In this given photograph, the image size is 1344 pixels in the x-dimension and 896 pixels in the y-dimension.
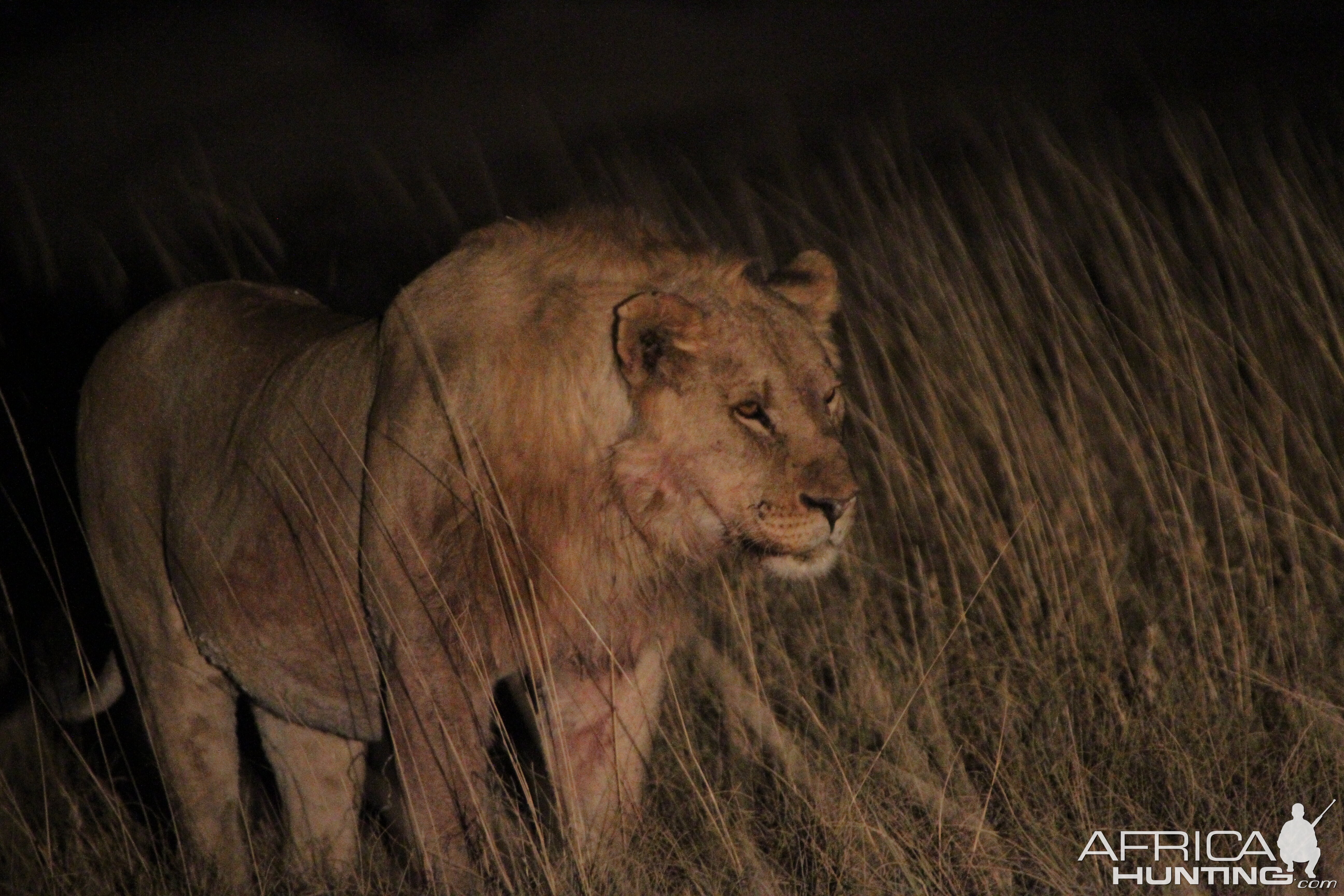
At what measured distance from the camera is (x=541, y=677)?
11.2ft

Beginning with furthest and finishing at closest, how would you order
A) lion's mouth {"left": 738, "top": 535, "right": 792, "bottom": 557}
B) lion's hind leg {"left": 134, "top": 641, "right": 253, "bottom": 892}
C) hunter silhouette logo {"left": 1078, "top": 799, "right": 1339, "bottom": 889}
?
1. lion's hind leg {"left": 134, "top": 641, "right": 253, "bottom": 892}
2. lion's mouth {"left": 738, "top": 535, "right": 792, "bottom": 557}
3. hunter silhouette logo {"left": 1078, "top": 799, "right": 1339, "bottom": 889}

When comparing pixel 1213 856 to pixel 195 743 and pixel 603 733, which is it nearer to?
pixel 603 733

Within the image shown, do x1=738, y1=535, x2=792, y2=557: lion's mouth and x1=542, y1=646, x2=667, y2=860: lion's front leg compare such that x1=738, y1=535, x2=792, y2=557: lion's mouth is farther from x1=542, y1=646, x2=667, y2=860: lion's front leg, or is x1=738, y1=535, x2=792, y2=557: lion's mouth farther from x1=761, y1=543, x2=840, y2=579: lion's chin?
x1=542, y1=646, x2=667, y2=860: lion's front leg

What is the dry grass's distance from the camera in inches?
134

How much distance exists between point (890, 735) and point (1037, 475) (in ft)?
5.14

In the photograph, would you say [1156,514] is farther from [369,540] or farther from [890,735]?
[369,540]

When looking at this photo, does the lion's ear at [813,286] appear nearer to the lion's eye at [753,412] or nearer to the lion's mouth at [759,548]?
the lion's eye at [753,412]

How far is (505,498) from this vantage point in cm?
327

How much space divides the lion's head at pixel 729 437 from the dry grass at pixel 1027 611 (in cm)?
43

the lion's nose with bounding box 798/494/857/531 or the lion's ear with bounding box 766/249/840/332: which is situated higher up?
the lion's ear with bounding box 766/249/840/332

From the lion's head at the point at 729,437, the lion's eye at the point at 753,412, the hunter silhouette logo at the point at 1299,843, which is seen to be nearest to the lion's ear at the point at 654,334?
the lion's head at the point at 729,437

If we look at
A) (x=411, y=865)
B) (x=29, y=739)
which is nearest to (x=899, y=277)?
(x=411, y=865)

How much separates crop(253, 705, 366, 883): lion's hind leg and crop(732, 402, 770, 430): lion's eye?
172cm

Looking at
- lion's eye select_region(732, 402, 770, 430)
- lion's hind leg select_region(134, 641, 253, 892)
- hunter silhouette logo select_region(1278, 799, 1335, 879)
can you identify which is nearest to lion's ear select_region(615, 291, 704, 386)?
lion's eye select_region(732, 402, 770, 430)
